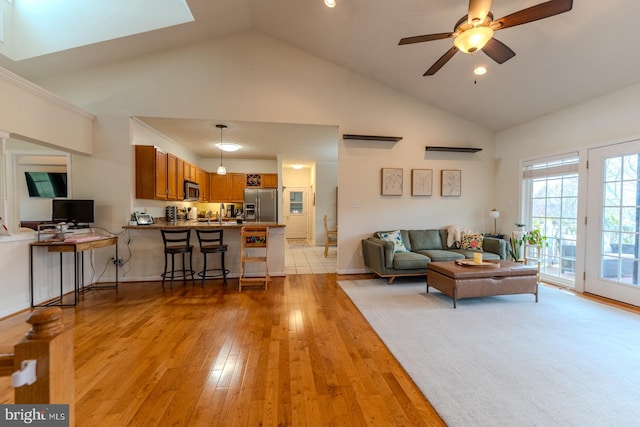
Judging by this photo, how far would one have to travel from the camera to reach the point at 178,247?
4.11 metres

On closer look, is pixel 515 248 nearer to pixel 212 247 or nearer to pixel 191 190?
pixel 212 247

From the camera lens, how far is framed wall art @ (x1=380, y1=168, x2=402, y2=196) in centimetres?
497

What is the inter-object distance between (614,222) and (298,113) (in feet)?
15.3

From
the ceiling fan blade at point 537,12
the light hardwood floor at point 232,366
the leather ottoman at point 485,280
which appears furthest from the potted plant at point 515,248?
the ceiling fan blade at point 537,12

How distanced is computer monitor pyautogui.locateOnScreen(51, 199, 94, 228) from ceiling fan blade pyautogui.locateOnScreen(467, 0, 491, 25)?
4.94 m

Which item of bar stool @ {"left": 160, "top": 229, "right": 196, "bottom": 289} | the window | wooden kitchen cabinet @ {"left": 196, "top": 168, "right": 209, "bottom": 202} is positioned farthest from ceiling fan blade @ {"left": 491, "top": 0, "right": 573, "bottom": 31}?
wooden kitchen cabinet @ {"left": 196, "top": 168, "right": 209, "bottom": 202}

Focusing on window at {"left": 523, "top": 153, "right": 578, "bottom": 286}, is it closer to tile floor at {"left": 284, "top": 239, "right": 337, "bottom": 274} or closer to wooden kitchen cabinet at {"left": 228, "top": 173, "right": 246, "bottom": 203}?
tile floor at {"left": 284, "top": 239, "right": 337, "bottom": 274}

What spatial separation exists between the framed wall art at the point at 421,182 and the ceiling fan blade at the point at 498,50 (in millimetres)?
2547

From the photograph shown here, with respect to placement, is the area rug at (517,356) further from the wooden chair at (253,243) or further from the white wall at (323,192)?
the white wall at (323,192)

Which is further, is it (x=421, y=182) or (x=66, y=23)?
(x=421, y=182)

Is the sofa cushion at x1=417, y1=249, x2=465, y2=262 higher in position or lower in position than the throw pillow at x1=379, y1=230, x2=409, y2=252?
lower

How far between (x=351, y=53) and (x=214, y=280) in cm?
423

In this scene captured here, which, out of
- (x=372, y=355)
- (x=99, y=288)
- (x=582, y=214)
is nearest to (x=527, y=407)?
(x=372, y=355)
